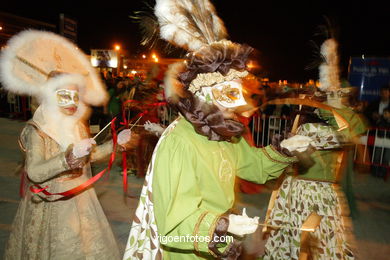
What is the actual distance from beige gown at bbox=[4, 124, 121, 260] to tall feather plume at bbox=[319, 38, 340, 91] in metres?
3.05

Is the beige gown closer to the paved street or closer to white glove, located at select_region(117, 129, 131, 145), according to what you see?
white glove, located at select_region(117, 129, 131, 145)

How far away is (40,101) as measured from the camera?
2877mm

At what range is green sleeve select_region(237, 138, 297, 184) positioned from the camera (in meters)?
2.42

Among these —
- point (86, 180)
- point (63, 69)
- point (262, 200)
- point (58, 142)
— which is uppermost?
point (63, 69)

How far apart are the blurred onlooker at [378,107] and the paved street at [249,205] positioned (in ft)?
4.72

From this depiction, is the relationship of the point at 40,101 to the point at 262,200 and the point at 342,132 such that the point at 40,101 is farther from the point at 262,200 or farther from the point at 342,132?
the point at 262,200

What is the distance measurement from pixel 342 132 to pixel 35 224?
3067 millimetres

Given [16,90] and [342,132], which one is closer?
[16,90]

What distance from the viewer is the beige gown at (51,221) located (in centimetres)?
265

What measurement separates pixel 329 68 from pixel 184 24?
253cm

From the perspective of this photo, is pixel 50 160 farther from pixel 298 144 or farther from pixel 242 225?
pixel 298 144

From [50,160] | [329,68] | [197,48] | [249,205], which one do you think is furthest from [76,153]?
[249,205]

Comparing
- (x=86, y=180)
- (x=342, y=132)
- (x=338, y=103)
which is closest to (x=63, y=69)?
(x=86, y=180)

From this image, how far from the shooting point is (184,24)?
212 cm
